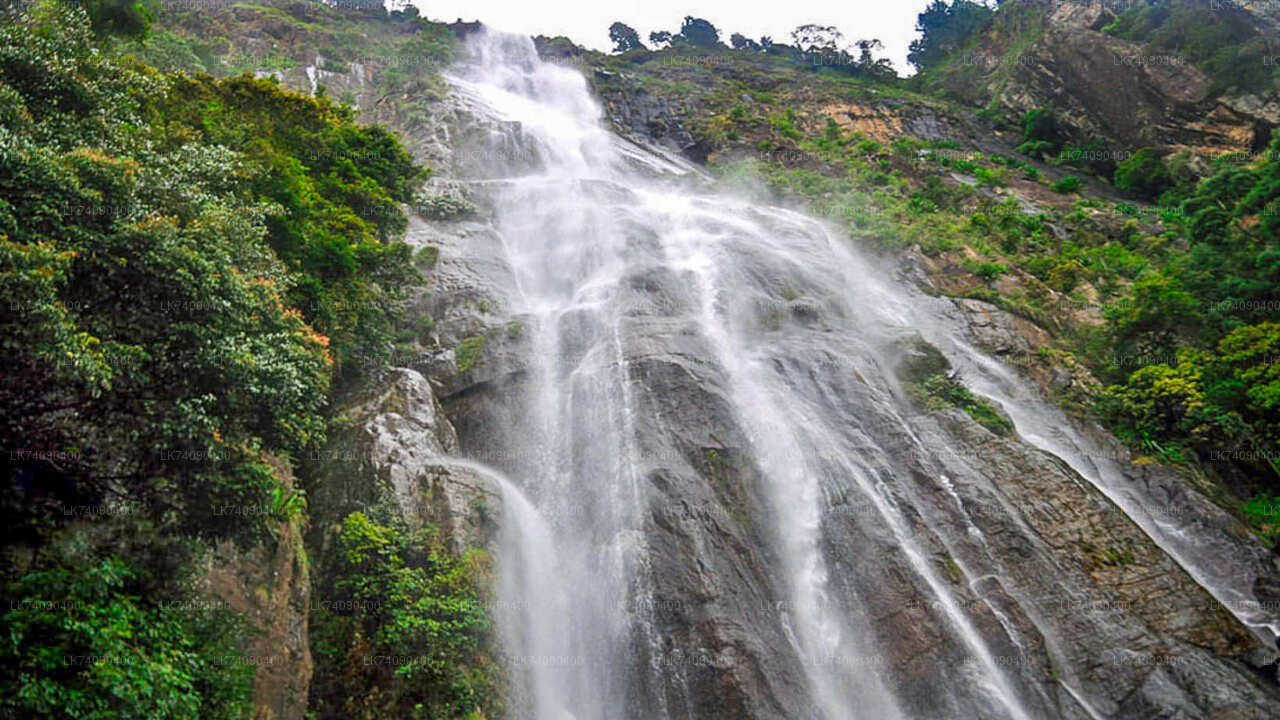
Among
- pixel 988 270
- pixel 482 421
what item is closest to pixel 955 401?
pixel 988 270

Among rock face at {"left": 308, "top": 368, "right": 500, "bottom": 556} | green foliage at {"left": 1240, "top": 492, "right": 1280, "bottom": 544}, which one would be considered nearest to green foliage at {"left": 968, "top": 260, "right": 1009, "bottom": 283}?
A: green foliage at {"left": 1240, "top": 492, "right": 1280, "bottom": 544}

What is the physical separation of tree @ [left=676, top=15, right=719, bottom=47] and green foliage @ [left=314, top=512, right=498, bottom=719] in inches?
2510

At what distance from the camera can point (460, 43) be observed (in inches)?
1630

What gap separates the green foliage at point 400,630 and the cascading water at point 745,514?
790 millimetres

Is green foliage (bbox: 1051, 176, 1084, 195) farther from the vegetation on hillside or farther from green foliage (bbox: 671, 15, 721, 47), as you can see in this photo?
green foliage (bbox: 671, 15, 721, 47)

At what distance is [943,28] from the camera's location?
191 feet

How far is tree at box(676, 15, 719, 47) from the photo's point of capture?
63.1 m

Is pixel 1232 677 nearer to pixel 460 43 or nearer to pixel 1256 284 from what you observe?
pixel 1256 284

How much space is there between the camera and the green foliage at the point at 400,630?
332 inches

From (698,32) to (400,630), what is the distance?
67.2 m

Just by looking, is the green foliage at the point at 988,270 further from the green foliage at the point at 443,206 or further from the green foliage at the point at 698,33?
the green foliage at the point at 698,33

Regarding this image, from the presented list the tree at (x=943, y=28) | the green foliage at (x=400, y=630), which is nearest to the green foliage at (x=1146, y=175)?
the tree at (x=943, y=28)

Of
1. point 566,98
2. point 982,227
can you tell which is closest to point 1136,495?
point 982,227

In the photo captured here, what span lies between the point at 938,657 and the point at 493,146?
25093 mm
